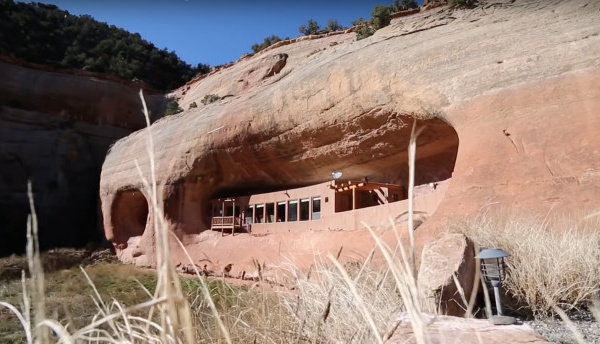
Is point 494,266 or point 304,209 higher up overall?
point 304,209

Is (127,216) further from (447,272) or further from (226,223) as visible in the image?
(447,272)

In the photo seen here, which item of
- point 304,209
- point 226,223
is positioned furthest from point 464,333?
point 226,223

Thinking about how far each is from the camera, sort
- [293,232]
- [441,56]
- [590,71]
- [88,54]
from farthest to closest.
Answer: [88,54] < [293,232] < [441,56] < [590,71]

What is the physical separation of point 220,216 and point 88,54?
21626 millimetres

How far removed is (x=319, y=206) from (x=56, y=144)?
14.7 m

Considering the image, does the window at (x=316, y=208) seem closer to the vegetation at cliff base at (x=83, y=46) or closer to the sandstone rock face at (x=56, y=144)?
the sandstone rock face at (x=56, y=144)

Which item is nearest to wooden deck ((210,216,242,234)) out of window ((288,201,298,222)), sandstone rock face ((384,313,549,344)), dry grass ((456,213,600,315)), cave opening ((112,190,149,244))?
window ((288,201,298,222))

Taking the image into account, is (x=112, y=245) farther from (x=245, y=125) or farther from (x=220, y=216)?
(x=245, y=125)

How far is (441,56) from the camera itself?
28.5 feet

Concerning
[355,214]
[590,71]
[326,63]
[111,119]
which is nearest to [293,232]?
[355,214]

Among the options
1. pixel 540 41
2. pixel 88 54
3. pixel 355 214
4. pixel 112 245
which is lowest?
pixel 112 245

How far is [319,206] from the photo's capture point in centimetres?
1263

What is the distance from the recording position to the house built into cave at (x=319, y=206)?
10.1m

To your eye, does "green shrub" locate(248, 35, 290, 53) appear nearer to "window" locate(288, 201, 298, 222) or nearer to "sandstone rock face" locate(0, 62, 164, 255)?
"sandstone rock face" locate(0, 62, 164, 255)
